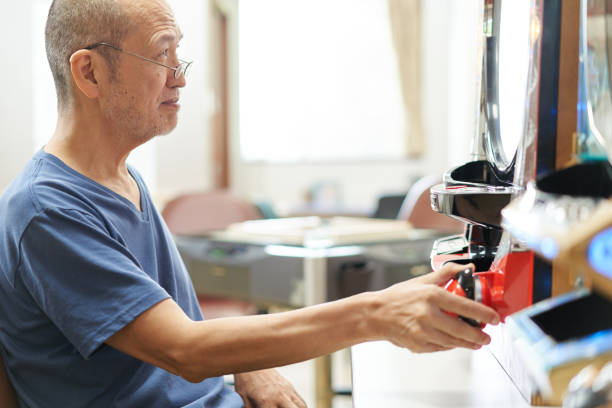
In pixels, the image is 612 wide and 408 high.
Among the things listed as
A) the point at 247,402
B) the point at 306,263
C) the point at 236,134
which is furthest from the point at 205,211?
the point at 236,134

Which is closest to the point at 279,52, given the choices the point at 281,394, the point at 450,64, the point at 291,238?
the point at 450,64

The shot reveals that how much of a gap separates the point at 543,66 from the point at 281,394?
0.72 metres

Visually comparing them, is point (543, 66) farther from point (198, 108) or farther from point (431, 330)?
point (198, 108)

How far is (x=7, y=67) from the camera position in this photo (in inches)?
101

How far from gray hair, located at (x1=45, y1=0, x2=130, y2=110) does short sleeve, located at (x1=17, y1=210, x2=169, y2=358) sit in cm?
29

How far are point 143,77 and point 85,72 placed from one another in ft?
0.29

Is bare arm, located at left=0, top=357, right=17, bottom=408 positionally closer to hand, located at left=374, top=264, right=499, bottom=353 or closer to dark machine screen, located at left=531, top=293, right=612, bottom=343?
hand, located at left=374, top=264, right=499, bottom=353

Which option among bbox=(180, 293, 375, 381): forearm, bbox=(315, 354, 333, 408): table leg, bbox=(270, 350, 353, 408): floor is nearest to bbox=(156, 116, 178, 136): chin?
bbox=(180, 293, 375, 381): forearm

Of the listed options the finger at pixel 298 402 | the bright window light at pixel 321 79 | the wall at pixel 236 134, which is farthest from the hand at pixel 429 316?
the bright window light at pixel 321 79

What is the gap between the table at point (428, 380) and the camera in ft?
2.43

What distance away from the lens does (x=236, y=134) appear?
5734mm

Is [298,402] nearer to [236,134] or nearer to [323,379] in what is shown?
[323,379]

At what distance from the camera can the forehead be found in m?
0.98

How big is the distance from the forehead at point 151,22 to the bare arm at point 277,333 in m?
0.44
